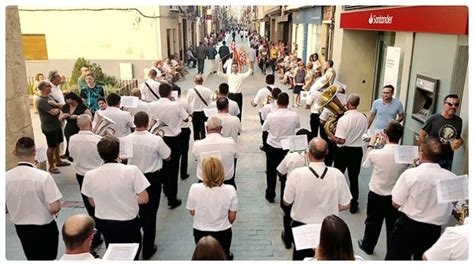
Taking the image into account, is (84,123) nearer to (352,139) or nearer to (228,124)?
(228,124)

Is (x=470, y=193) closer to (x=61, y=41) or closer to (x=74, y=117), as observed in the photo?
(x=74, y=117)

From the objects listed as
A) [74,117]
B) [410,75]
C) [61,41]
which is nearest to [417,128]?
[410,75]

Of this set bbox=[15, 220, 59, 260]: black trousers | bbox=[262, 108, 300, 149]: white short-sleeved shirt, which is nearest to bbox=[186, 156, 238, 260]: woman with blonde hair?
bbox=[15, 220, 59, 260]: black trousers

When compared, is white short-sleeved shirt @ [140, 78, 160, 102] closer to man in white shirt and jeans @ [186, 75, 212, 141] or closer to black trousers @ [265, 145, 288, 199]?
man in white shirt and jeans @ [186, 75, 212, 141]

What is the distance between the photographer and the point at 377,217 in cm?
486

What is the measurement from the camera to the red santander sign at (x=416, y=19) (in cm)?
561

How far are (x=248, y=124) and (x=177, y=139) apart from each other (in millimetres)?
4788

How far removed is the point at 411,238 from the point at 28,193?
379 cm

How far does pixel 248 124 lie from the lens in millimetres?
11297

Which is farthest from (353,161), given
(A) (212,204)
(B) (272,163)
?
(A) (212,204)

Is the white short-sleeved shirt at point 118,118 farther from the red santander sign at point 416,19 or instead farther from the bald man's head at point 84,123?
the red santander sign at point 416,19

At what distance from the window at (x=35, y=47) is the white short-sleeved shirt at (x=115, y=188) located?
15.2 m

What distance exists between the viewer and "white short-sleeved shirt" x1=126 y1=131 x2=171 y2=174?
4945 millimetres

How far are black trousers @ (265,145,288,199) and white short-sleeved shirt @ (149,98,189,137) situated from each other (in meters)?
1.57
